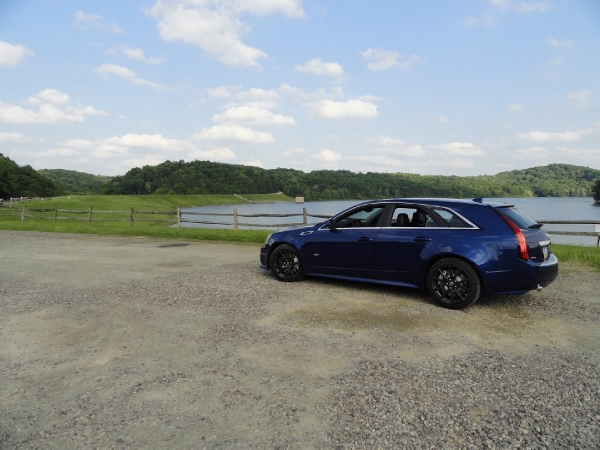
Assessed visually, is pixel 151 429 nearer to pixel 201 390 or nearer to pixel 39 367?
pixel 201 390

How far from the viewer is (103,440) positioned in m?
2.62

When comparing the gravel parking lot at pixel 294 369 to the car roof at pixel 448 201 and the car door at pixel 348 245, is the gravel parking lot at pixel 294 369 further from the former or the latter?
the car roof at pixel 448 201

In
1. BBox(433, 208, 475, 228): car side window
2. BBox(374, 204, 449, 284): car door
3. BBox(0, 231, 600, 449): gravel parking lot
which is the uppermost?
BBox(433, 208, 475, 228): car side window

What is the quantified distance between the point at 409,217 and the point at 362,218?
82 centimetres

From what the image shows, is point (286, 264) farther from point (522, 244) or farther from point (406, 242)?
point (522, 244)

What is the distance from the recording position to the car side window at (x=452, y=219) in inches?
229

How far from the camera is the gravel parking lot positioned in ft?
8.84

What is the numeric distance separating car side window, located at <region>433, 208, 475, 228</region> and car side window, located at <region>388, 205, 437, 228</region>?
0.19m

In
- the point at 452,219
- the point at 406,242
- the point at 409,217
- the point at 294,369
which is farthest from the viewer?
the point at 409,217

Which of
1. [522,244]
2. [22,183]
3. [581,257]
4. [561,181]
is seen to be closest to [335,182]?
[561,181]

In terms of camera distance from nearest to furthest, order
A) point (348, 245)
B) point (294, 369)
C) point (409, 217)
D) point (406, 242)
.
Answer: point (294, 369) → point (406, 242) → point (409, 217) → point (348, 245)

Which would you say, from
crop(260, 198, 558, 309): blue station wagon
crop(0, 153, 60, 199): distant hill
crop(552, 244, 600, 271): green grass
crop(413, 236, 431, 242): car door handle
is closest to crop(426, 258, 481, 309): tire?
crop(260, 198, 558, 309): blue station wagon

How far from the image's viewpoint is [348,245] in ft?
21.9

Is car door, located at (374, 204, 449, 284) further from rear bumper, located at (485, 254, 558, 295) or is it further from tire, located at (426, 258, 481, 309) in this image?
rear bumper, located at (485, 254, 558, 295)
